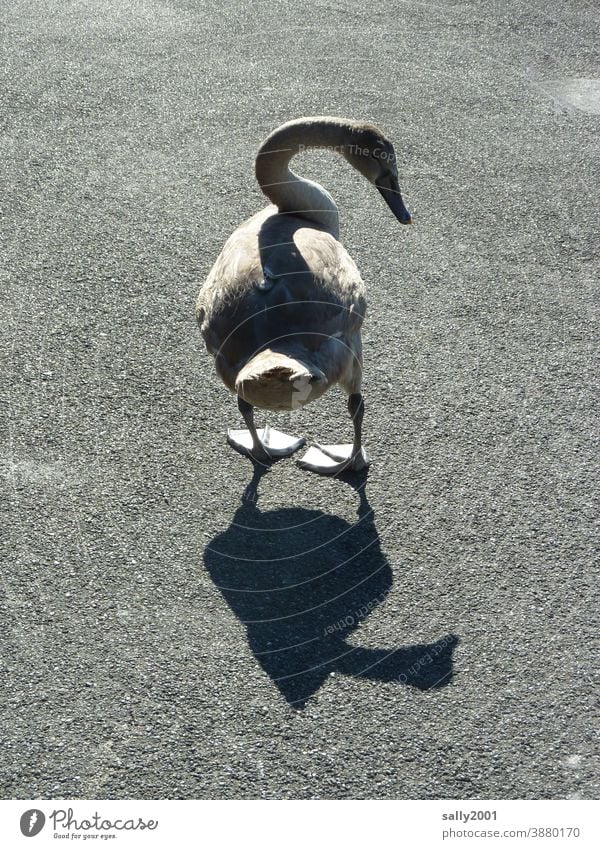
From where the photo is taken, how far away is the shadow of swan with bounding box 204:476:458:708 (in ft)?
15.5

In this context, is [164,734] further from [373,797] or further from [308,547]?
[308,547]

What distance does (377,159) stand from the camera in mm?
5672

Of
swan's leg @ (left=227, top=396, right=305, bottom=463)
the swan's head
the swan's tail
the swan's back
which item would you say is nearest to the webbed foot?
swan's leg @ (left=227, top=396, right=305, bottom=463)

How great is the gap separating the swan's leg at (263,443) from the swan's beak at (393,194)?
1.46 meters

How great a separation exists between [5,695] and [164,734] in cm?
81

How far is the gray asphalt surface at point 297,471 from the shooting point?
4.44 meters

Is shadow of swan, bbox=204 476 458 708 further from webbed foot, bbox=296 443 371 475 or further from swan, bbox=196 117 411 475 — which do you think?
swan, bbox=196 117 411 475

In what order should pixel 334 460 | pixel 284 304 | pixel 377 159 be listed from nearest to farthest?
1. pixel 284 304
2. pixel 377 159
3. pixel 334 460

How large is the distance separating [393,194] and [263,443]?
5.66 ft

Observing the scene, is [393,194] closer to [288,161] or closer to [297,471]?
[288,161]

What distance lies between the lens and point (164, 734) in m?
4.42

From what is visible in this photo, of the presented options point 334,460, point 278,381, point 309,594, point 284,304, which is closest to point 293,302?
point 284,304

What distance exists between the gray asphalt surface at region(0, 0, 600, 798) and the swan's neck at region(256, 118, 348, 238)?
1.20 m

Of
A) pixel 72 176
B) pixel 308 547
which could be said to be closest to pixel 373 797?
pixel 308 547
